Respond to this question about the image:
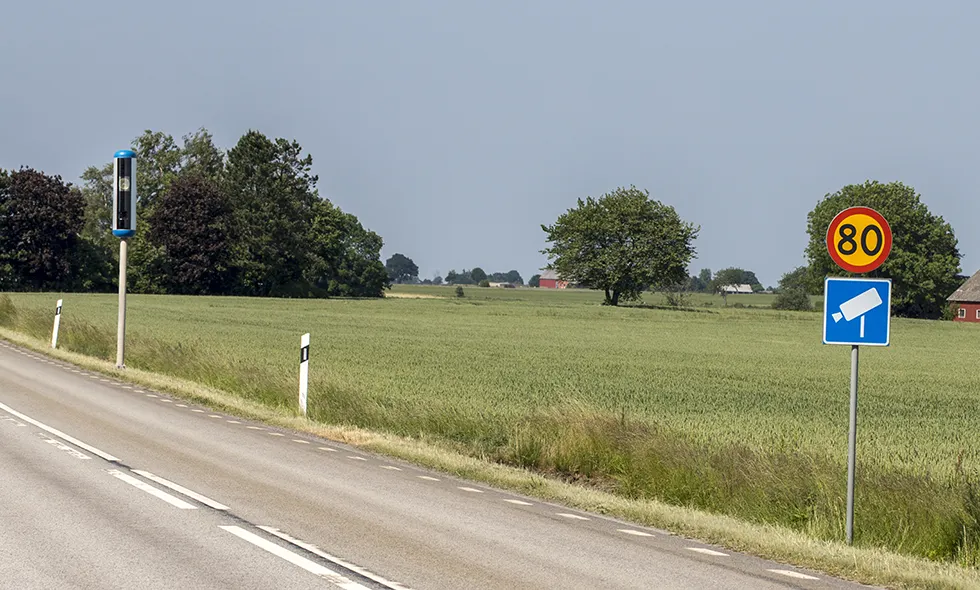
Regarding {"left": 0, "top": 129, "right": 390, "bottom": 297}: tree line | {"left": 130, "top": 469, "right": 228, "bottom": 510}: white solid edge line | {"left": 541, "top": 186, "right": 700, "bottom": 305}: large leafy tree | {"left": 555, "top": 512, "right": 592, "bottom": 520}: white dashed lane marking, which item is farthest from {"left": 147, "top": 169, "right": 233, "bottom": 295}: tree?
{"left": 555, "top": 512, "right": 592, "bottom": 520}: white dashed lane marking

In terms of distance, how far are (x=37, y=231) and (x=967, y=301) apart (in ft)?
284

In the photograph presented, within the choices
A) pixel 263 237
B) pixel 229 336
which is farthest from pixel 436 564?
pixel 263 237

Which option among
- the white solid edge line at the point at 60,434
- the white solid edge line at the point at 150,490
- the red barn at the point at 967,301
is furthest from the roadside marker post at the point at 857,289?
the red barn at the point at 967,301

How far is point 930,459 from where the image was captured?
1448 cm

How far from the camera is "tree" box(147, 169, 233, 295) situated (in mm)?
99562

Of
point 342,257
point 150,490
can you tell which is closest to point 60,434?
point 150,490

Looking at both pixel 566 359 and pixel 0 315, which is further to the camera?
pixel 0 315

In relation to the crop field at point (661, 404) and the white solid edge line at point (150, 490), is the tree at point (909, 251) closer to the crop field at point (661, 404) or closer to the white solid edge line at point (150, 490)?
the crop field at point (661, 404)

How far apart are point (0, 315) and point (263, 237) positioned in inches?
2278

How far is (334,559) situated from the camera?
26.5 feet

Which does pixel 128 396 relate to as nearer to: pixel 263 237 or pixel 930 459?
pixel 930 459

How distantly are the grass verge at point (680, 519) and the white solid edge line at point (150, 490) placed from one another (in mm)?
3480

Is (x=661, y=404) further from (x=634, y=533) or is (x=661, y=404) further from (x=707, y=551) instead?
(x=707, y=551)

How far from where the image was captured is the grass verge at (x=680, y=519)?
8.27 meters
